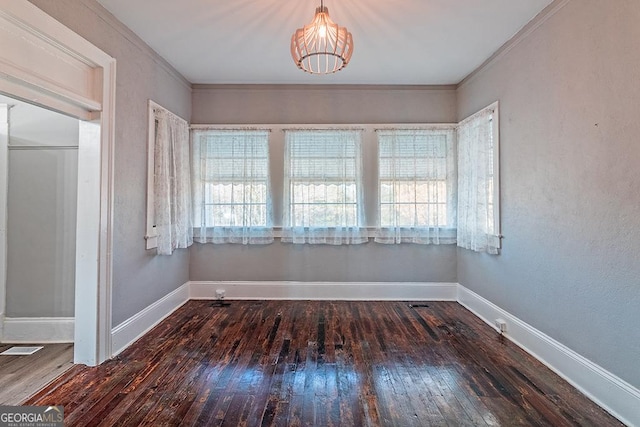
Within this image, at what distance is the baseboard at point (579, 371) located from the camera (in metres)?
1.76

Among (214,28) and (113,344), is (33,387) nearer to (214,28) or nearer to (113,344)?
(113,344)

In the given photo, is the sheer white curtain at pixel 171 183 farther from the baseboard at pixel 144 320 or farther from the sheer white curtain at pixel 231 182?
the baseboard at pixel 144 320

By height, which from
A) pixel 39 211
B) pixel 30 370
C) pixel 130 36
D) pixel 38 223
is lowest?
pixel 30 370

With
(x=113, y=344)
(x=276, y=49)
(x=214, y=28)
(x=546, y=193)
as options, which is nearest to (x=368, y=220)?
(x=546, y=193)

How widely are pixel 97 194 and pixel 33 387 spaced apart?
1.38 metres

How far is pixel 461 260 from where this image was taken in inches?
153

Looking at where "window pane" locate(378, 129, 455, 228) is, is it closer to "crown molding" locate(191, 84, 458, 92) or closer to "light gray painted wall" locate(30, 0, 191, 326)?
"crown molding" locate(191, 84, 458, 92)

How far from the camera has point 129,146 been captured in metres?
2.73

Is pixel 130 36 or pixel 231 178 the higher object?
pixel 130 36

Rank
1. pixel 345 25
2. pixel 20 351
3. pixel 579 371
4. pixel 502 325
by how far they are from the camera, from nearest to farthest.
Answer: pixel 579 371, pixel 20 351, pixel 345 25, pixel 502 325

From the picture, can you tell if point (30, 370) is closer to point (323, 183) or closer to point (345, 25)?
point (323, 183)

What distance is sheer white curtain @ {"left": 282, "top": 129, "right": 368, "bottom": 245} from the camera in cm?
Answer: 391

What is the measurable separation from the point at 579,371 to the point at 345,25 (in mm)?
3214

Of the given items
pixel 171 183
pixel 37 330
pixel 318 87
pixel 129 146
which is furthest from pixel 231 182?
pixel 37 330
